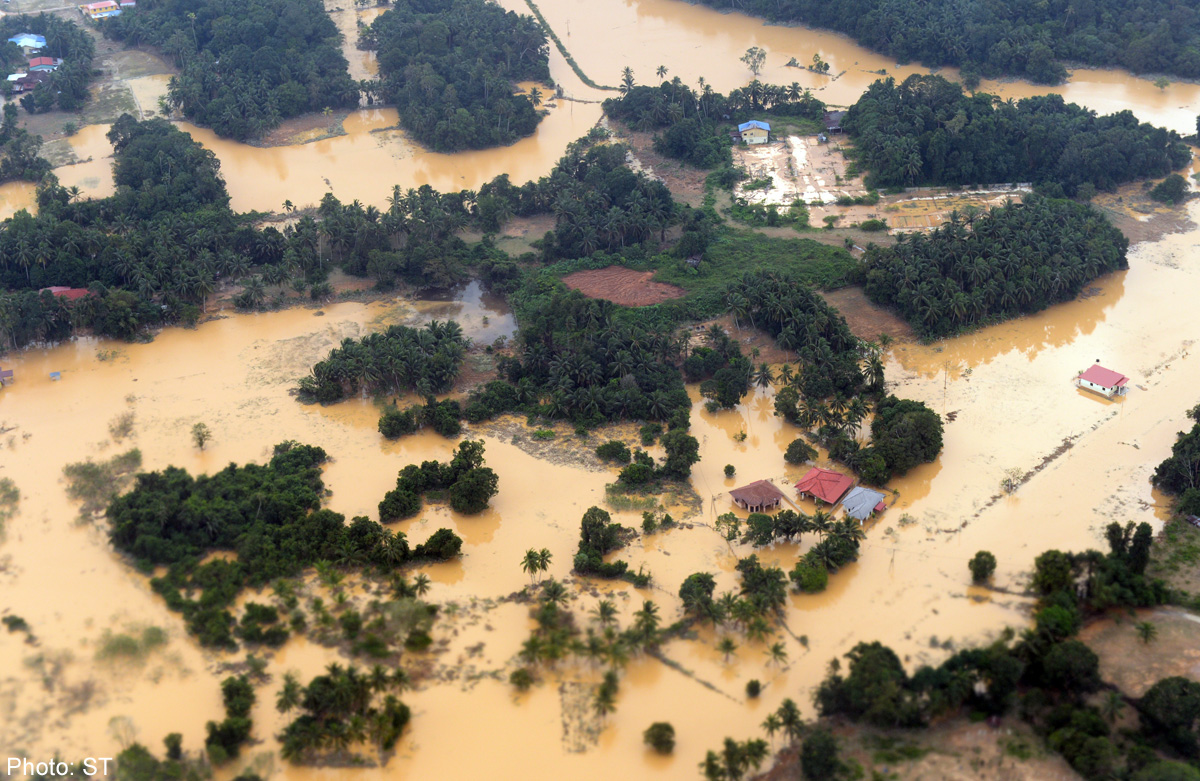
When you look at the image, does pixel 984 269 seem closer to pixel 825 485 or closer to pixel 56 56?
pixel 825 485

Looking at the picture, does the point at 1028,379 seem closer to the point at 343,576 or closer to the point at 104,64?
the point at 343,576

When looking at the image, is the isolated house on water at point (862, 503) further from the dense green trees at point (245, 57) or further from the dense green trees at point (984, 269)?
the dense green trees at point (245, 57)

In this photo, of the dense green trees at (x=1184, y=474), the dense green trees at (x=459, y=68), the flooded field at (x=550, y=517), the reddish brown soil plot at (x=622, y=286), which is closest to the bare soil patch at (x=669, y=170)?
the dense green trees at (x=459, y=68)

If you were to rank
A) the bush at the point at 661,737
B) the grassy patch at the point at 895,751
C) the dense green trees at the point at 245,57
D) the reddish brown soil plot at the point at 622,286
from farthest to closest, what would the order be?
the dense green trees at the point at 245,57, the reddish brown soil plot at the point at 622,286, the bush at the point at 661,737, the grassy patch at the point at 895,751

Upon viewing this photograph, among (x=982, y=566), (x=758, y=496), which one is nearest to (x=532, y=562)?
(x=758, y=496)

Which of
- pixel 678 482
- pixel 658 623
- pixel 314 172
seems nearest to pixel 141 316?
pixel 314 172

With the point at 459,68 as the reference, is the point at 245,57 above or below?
below

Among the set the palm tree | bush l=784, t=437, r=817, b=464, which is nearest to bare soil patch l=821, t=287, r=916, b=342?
bush l=784, t=437, r=817, b=464
